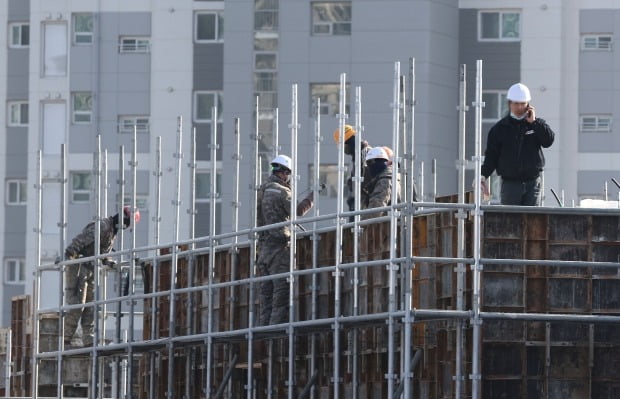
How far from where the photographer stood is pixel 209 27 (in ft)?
257

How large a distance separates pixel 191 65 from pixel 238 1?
4.67 meters

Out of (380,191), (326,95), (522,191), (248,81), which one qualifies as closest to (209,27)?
(248,81)

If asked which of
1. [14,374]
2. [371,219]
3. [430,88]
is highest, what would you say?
[430,88]

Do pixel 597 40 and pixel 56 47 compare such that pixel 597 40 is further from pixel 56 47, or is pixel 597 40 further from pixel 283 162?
pixel 283 162

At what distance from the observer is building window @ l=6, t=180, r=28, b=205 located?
269 ft

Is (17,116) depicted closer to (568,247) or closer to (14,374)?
Result: (14,374)

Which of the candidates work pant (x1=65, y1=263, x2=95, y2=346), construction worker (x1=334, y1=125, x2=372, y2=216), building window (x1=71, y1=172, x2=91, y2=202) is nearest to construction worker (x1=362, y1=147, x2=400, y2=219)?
construction worker (x1=334, y1=125, x2=372, y2=216)

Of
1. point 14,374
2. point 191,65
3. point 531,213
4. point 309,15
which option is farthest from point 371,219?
point 191,65

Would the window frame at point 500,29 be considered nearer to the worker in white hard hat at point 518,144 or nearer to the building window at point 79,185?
the building window at point 79,185

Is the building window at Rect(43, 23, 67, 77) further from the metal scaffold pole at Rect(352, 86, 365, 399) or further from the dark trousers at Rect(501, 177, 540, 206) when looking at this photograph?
the dark trousers at Rect(501, 177, 540, 206)

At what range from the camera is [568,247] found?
27547mm

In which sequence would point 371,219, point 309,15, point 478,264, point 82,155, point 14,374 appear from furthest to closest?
point 82,155 < point 309,15 < point 14,374 < point 371,219 < point 478,264

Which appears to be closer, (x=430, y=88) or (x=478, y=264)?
(x=478, y=264)

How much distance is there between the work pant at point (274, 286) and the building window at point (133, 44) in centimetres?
4685
